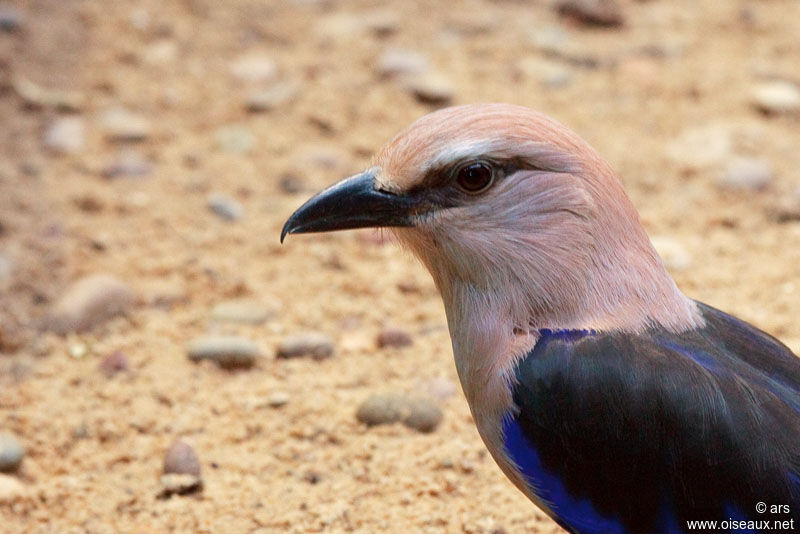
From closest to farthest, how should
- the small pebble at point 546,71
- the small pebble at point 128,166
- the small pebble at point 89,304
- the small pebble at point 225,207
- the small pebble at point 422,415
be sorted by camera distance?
the small pebble at point 422,415 → the small pebble at point 89,304 → the small pebble at point 225,207 → the small pebble at point 128,166 → the small pebble at point 546,71

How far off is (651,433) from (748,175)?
3.57 m

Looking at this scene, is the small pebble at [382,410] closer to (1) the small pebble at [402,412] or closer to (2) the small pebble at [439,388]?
(1) the small pebble at [402,412]

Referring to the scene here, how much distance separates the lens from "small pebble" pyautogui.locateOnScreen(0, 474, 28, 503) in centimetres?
413

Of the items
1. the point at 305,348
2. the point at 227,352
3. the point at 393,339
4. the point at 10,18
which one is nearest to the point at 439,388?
the point at 393,339

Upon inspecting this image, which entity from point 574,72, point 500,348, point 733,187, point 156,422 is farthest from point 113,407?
point 574,72

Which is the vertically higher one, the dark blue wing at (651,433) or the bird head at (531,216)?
the bird head at (531,216)

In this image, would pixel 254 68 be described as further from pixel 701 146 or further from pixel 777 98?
pixel 777 98

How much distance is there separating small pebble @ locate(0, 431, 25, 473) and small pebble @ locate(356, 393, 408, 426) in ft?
4.64

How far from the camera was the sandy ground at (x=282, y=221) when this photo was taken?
425 cm

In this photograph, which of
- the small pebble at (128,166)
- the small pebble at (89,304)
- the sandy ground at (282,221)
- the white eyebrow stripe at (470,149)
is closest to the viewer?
the white eyebrow stripe at (470,149)

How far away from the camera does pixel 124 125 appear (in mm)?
6945

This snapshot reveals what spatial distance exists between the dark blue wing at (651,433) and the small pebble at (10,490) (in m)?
2.04

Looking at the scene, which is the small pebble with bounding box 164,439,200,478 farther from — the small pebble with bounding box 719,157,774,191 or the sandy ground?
the small pebble with bounding box 719,157,774,191

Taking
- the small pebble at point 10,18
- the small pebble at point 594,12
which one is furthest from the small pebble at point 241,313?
the small pebble at point 594,12
